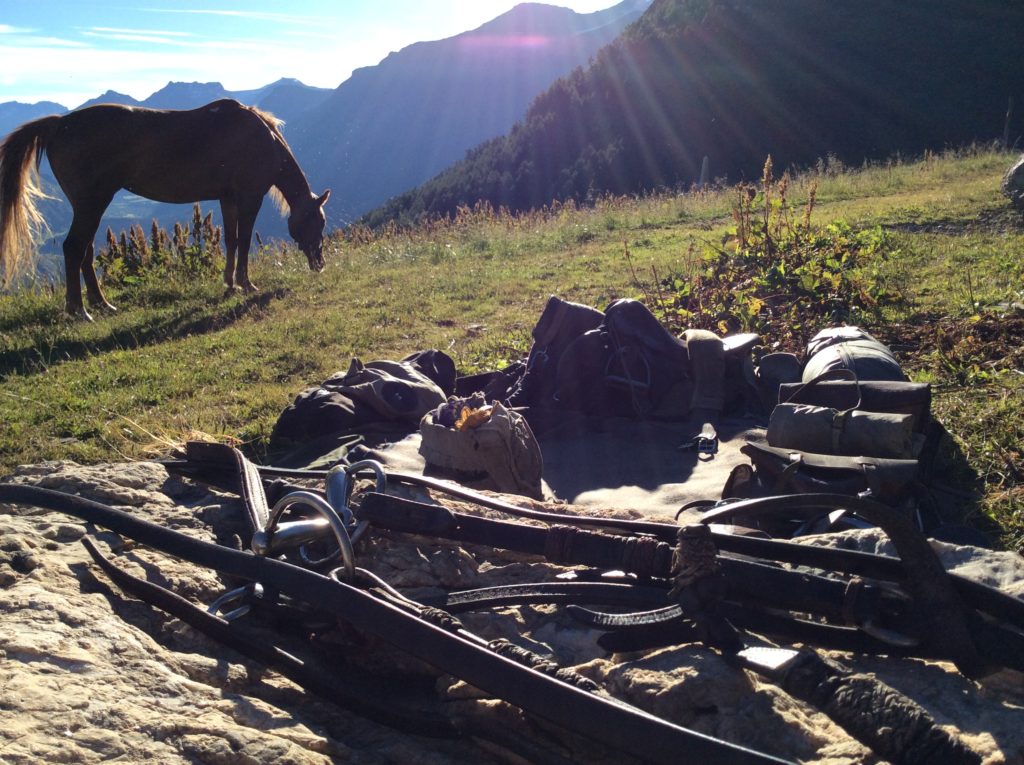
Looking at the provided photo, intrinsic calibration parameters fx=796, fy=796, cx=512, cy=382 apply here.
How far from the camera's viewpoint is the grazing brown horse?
8719 mm

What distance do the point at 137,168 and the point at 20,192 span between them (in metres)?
1.27

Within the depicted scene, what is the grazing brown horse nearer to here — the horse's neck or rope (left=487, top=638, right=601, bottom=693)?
the horse's neck

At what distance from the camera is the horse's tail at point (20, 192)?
853 cm

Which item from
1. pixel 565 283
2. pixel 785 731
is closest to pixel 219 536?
pixel 785 731

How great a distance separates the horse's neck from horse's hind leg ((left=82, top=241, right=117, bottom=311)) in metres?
2.74

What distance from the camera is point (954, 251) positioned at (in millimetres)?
8023

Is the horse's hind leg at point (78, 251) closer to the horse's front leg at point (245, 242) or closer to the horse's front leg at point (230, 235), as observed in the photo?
the horse's front leg at point (230, 235)

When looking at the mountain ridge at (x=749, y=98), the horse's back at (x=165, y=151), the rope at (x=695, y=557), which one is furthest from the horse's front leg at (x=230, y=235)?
the mountain ridge at (x=749, y=98)

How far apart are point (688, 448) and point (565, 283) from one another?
506 centimetres

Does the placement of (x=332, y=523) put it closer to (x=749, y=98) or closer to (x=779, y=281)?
(x=779, y=281)

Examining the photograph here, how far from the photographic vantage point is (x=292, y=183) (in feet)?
36.9

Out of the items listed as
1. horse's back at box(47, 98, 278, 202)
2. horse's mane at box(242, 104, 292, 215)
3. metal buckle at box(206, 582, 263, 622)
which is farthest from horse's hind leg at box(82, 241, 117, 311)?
metal buckle at box(206, 582, 263, 622)

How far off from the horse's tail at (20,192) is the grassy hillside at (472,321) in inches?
26.5

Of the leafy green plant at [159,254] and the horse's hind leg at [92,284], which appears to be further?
the leafy green plant at [159,254]
